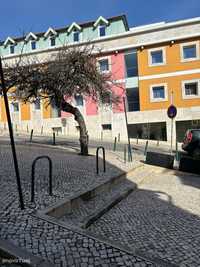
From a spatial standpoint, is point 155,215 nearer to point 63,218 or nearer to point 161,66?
point 63,218

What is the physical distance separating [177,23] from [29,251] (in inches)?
1134

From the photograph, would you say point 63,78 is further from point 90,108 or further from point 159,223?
point 90,108

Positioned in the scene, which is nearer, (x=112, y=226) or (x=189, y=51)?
(x=112, y=226)

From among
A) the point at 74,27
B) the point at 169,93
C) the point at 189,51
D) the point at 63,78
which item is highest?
the point at 74,27

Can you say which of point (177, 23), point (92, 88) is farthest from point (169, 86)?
point (92, 88)

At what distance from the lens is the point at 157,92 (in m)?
29.1

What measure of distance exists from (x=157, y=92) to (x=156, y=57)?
362 cm

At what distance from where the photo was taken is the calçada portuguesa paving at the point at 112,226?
354cm

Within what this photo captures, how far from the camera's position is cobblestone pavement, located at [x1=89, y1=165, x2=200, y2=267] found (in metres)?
4.25

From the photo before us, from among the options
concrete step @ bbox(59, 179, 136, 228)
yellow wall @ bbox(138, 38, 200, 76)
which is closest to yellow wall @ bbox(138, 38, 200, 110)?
yellow wall @ bbox(138, 38, 200, 76)

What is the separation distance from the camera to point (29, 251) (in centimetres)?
342

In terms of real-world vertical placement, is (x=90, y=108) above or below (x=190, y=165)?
above

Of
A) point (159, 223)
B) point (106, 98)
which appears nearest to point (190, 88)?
point (106, 98)

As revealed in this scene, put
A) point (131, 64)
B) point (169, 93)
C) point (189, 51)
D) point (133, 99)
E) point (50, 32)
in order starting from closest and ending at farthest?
point (189, 51) → point (169, 93) → point (133, 99) → point (131, 64) → point (50, 32)
